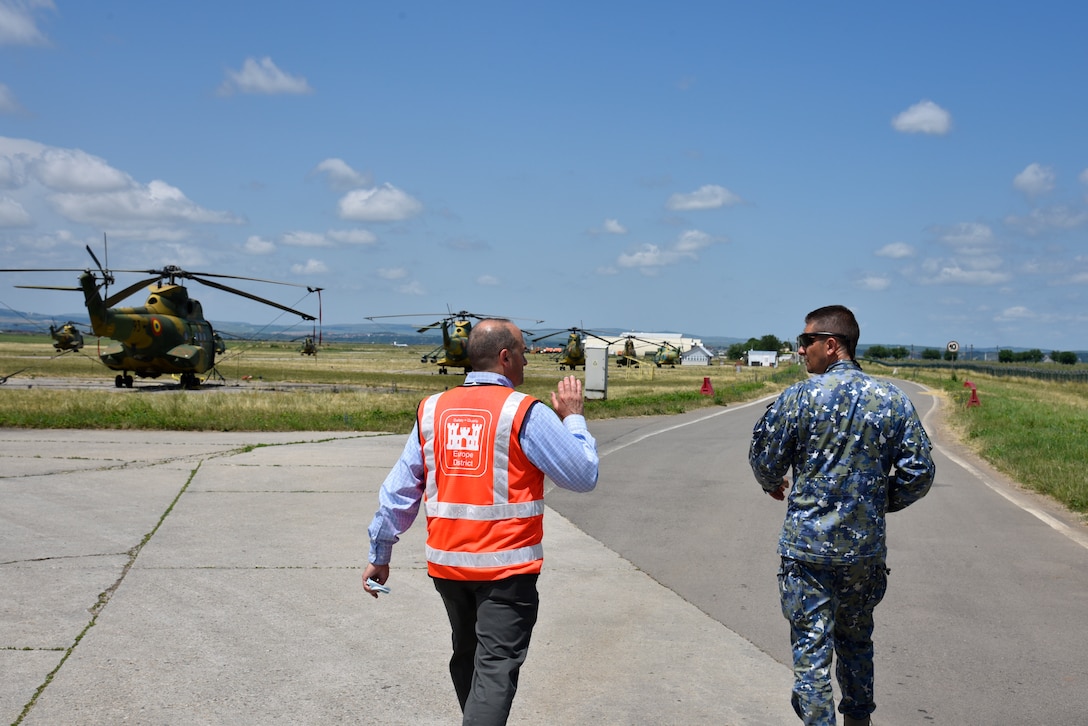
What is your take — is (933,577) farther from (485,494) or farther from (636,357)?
(636,357)


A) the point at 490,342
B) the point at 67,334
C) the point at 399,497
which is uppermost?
the point at 67,334

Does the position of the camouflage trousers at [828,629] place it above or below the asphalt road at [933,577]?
above

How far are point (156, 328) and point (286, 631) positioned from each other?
29.4m

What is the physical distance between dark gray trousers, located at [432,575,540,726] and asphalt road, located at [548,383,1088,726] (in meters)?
2.16

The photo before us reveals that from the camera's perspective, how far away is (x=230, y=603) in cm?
667

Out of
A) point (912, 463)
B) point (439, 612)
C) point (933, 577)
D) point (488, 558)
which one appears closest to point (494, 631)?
point (488, 558)

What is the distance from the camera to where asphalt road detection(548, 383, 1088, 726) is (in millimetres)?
5328

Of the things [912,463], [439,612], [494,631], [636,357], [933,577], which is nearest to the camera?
[494,631]

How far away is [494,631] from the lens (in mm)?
3814

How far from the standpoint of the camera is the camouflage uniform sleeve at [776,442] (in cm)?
422

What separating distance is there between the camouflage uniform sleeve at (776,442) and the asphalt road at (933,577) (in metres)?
1.58

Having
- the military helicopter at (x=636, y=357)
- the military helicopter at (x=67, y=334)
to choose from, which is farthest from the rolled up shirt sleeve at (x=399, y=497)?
the military helicopter at (x=636, y=357)

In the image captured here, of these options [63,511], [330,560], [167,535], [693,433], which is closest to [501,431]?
[330,560]

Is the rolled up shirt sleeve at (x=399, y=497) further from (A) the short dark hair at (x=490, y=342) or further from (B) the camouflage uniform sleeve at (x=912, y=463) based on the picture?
(B) the camouflage uniform sleeve at (x=912, y=463)
